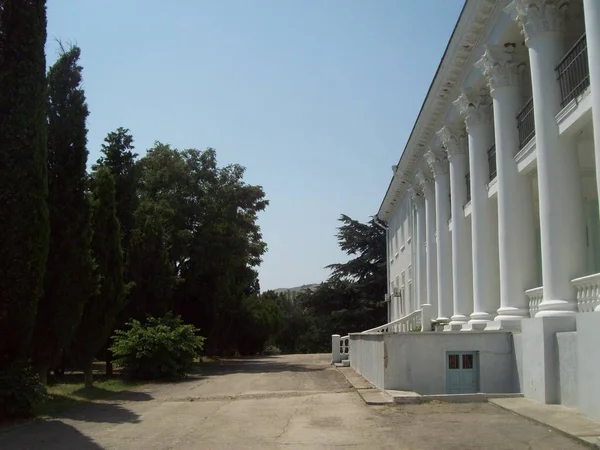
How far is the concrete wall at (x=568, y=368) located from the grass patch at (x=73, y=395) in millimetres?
9914

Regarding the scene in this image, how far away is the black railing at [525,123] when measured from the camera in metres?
15.1

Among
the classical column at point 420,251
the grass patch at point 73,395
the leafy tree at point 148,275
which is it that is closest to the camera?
the grass patch at point 73,395

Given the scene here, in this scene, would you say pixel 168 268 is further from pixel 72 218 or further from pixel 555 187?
pixel 555 187

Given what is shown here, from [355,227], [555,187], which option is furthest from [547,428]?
[355,227]

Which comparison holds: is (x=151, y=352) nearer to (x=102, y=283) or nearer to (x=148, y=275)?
(x=102, y=283)

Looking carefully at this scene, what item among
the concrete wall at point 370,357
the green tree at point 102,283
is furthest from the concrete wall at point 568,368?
the green tree at point 102,283

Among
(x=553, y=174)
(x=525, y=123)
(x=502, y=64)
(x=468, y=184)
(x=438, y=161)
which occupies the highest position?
(x=502, y=64)

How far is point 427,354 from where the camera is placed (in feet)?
49.2

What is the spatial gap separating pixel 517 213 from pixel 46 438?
1105 cm

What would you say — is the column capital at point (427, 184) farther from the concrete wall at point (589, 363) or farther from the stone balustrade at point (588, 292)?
the concrete wall at point (589, 363)

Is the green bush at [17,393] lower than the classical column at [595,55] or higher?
lower

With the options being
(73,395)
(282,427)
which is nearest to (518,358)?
(282,427)

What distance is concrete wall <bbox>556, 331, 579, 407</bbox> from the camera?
35.2 feet

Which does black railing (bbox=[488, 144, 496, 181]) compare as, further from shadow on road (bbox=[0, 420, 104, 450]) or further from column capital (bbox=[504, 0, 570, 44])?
shadow on road (bbox=[0, 420, 104, 450])
